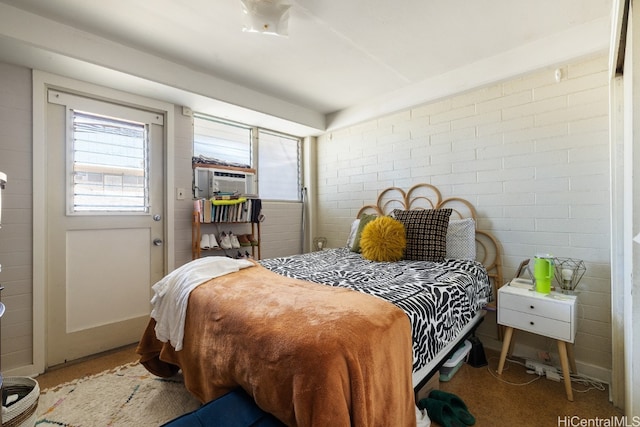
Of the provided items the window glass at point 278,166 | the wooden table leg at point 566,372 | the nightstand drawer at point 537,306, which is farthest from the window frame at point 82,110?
the wooden table leg at point 566,372

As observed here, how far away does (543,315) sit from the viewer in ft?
5.76

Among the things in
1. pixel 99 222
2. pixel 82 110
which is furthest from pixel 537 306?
pixel 82 110

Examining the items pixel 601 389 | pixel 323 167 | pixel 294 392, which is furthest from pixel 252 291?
pixel 323 167

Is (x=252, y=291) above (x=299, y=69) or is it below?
below

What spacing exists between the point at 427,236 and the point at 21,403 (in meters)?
2.56

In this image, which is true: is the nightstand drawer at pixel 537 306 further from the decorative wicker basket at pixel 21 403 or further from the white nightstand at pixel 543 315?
the decorative wicker basket at pixel 21 403

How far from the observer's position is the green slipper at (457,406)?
4.88ft

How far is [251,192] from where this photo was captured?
10.6 ft

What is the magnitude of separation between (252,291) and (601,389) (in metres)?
2.29

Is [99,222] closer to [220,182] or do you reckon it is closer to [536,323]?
[220,182]

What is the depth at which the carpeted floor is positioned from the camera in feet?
5.09

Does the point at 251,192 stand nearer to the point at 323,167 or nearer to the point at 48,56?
the point at 323,167

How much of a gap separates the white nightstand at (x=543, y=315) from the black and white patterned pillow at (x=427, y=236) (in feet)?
1.67

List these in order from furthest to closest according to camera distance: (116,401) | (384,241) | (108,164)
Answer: (108,164) < (384,241) < (116,401)
